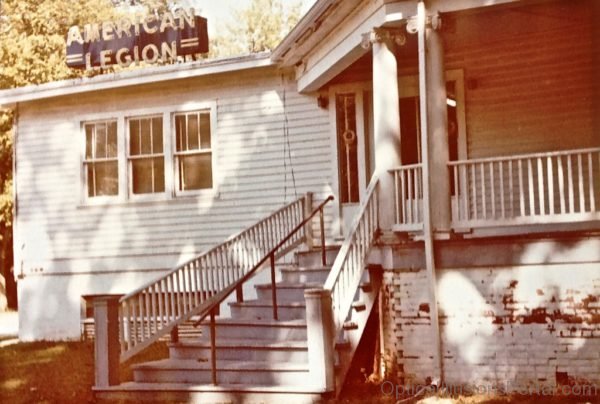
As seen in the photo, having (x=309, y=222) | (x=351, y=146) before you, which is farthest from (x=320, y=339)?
(x=351, y=146)

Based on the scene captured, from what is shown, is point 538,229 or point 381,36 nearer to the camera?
point 381,36

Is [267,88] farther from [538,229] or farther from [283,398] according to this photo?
[283,398]

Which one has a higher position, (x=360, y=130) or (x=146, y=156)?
(x=360, y=130)

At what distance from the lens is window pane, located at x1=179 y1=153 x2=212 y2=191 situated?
50.0 feet

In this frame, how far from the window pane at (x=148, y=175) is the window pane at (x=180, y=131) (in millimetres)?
460

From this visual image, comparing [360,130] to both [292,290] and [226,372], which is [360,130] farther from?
[226,372]

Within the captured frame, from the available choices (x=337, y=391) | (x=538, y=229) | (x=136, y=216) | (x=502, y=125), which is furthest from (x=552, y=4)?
(x=136, y=216)

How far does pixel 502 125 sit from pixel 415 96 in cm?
152

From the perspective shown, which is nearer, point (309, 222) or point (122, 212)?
point (309, 222)

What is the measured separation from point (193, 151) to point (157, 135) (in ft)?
2.91

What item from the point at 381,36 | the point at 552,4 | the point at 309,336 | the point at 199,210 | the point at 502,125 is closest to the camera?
the point at 309,336

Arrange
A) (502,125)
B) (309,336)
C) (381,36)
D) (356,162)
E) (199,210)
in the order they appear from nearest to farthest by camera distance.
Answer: (309,336) → (381,36) → (502,125) → (356,162) → (199,210)

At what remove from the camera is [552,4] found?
11.6 metres

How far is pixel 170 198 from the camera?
15367mm
